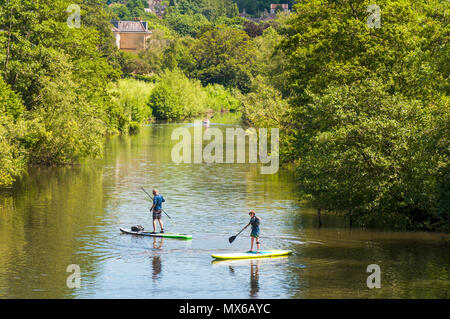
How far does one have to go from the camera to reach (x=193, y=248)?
3203cm

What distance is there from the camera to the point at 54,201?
44812mm

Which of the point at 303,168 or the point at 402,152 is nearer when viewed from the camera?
the point at 402,152

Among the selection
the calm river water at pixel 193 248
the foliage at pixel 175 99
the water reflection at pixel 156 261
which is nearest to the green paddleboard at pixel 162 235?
the water reflection at pixel 156 261

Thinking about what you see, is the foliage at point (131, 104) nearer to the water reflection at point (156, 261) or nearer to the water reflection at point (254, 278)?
the water reflection at point (156, 261)

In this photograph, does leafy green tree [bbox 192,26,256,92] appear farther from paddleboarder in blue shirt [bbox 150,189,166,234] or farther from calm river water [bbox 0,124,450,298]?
paddleboarder in blue shirt [bbox 150,189,166,234]

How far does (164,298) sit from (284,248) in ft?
30.7

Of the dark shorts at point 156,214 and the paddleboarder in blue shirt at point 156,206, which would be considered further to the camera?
the dark shorts at point 156,214

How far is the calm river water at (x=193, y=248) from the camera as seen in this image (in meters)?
25.5

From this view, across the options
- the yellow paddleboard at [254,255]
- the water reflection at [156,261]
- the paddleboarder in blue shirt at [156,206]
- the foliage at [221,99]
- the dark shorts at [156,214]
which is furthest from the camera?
the foliage at [221,99]

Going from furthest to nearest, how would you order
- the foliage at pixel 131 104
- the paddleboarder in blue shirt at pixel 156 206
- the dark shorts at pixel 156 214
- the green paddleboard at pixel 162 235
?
the foliage at pixel 131 104 → the dark shorts at pixel 156 214 → the paddleboarder in blue shirt at pixel 156 206 → the green paddleboard at pixel 162 235

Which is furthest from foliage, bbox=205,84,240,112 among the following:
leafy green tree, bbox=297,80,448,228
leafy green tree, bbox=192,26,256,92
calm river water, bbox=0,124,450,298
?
leafy green tree, bbox=297,80,448,228

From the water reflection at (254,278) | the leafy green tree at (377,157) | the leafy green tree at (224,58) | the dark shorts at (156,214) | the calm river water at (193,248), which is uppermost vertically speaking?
the leafy green tree at (224,58)
